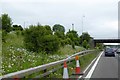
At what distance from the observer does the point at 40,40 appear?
39.0 m

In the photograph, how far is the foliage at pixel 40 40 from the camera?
1512 inches

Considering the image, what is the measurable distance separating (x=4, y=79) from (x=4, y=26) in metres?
41.8

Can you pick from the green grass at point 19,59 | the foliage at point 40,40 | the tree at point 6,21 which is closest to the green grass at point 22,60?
the green grass at point 19,59

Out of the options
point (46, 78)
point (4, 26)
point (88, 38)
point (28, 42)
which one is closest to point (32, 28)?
point (28, 42)

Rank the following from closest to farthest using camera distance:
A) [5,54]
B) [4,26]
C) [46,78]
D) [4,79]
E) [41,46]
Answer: [4,79]
[46,78]
[5,54]
[41,46]
[4,26]

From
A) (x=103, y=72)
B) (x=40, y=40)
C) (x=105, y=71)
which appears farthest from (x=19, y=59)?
(x=40, y=40)

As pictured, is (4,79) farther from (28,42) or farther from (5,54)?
(28,42)

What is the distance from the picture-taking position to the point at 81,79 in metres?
15.5

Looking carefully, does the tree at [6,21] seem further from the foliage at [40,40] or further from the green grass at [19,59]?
the green grass at [19,59]

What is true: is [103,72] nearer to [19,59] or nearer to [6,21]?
[19,59]

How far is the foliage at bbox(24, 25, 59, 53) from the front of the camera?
126 feet

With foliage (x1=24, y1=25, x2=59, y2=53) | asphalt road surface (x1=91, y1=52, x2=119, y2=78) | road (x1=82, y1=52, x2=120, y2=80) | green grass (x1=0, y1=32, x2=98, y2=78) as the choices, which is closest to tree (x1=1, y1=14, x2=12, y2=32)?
foliage (x1=24, y1=25, x2=59, y2=53)

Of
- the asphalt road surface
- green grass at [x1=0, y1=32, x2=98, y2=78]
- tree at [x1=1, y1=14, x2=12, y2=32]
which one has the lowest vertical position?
the asphalt road surface

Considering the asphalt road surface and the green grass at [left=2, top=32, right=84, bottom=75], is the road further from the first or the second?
the green grass at [left=2, top=32, right=84, bottom=75]
